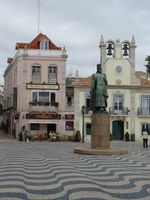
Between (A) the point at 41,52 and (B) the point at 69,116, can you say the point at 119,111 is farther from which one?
(A) the point at 41,52

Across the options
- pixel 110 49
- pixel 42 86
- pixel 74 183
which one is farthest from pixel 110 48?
pixel 74 183

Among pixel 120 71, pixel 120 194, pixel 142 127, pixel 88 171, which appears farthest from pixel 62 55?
pixel 120 194

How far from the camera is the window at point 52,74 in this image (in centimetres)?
4309

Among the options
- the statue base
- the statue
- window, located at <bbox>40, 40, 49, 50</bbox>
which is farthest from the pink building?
the statue base

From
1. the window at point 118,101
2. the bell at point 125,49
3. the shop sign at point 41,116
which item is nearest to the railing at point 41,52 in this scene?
the shop sign at point 41,116

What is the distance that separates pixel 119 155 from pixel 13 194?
11600 millimetres

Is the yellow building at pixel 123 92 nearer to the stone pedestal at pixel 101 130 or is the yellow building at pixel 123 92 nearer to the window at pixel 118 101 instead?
the window at pixel 118 101

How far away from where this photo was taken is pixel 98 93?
22.0 m

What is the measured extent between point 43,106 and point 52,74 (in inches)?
141

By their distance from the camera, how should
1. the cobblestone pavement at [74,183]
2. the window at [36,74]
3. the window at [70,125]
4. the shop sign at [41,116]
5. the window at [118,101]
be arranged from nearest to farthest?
the cobblestone pavement at [74,183], the shop sign at [41,116], the window at [36,74], the window at [70,125], the window at [118,101]

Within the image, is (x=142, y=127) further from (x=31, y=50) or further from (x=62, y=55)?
(x=31, y=50)

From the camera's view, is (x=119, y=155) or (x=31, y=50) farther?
(x=31, y=50)

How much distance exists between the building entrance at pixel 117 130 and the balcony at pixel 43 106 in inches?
261

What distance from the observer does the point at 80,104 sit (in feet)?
143
